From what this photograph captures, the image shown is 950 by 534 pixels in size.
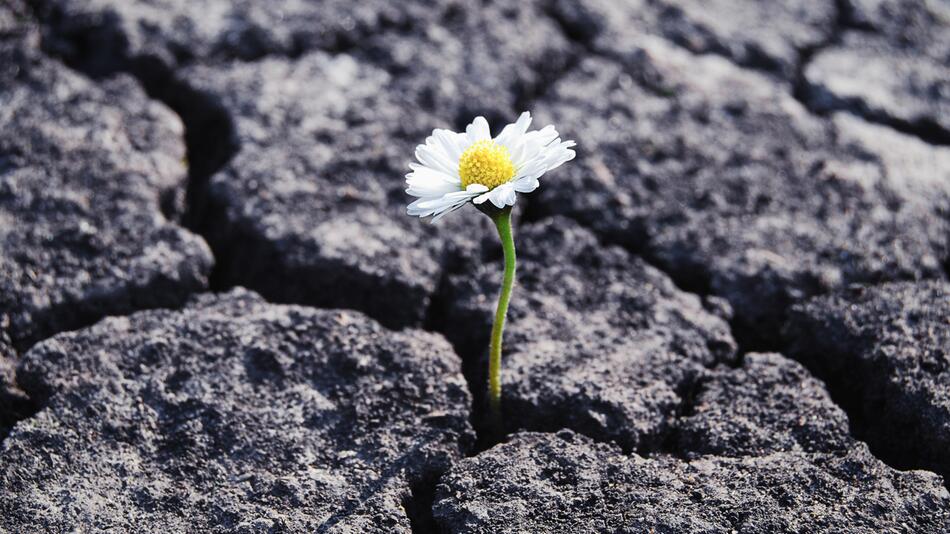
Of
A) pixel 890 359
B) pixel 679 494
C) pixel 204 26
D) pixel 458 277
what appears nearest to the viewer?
pixel 679 494

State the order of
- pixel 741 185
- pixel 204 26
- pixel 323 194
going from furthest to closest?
pixel 204 26 → pixel 741 185 → pixel 323 194

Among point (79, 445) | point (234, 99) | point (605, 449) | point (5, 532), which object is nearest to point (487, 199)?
point (605, 449)

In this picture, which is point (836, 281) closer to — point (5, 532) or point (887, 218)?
point (887, 218)

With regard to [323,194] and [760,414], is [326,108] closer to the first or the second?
[323,194]

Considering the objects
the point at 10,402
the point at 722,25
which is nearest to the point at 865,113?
the point at 722,25

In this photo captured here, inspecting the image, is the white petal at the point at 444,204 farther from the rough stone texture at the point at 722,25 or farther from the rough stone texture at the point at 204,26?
the rough stone texture at the point at 722,25

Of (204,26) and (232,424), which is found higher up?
(204,26)
